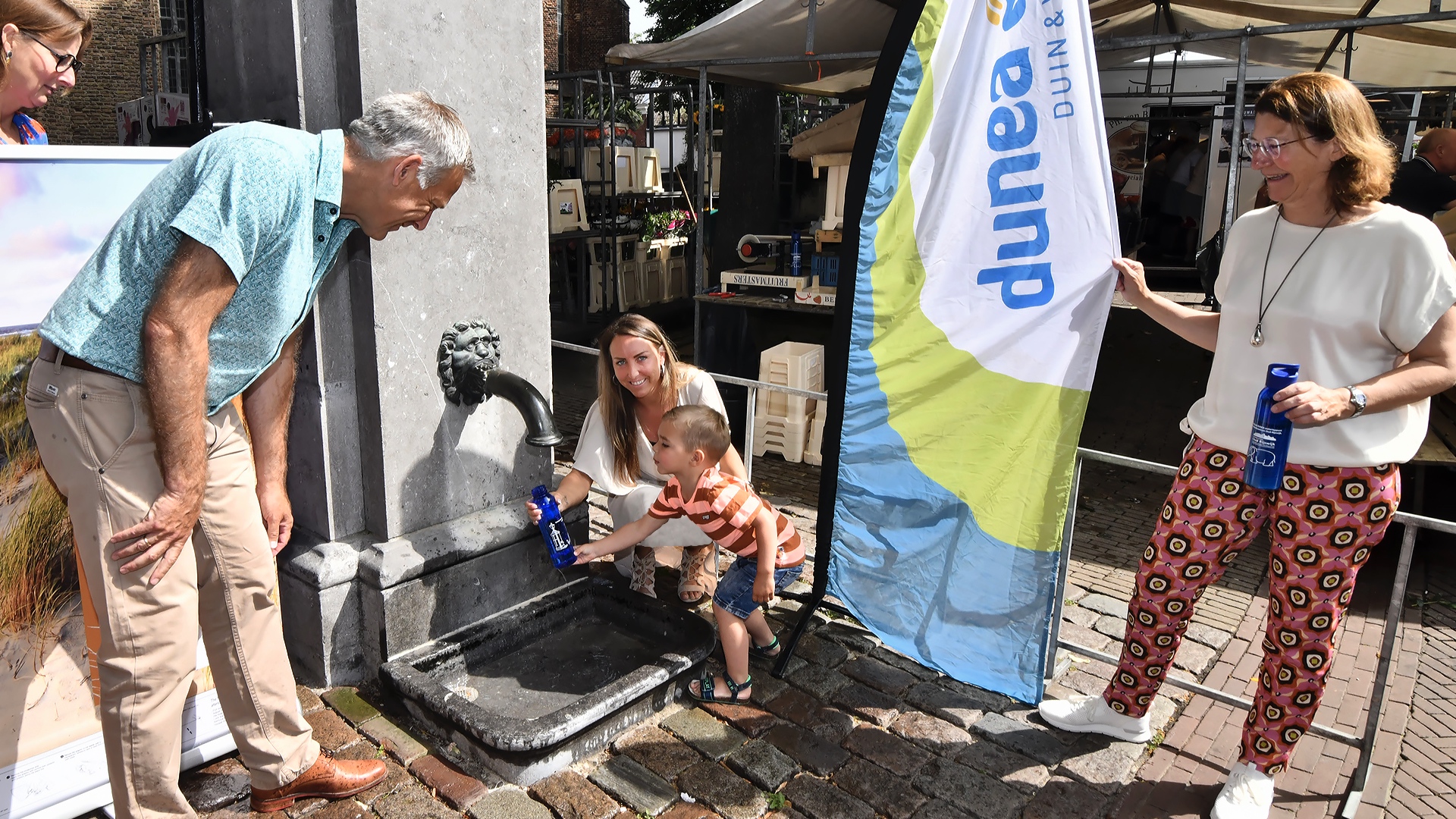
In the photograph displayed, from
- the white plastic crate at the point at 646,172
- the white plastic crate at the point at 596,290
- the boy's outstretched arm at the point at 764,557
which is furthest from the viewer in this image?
the white plastic crate at the point at 646,172

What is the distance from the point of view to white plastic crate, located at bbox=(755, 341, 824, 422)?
679 centimetres

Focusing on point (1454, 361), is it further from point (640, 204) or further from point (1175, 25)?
point (640, 204)

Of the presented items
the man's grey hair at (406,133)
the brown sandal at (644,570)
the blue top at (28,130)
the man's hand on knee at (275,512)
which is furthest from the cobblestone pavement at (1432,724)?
the blue top at (28,130)

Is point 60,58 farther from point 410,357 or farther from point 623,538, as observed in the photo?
point 623,538

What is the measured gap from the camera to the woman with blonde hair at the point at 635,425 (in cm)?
359

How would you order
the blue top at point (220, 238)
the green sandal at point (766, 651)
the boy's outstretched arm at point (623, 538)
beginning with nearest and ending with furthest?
the blue top at point (220, 238), the boy's outstretched arm at point (623, 538), the green sandal at point (766, 651)

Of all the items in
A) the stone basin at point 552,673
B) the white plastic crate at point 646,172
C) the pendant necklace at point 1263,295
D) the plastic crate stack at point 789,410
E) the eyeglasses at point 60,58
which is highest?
the white plastic crate at point 646,172

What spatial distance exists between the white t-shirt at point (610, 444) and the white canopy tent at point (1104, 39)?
3.95 metres

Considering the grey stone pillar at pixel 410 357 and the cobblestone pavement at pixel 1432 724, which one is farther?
the grey stone pillar at pixel 410 357

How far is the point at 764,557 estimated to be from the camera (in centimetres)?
321

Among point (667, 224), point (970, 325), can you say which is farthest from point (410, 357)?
point (667, 224)

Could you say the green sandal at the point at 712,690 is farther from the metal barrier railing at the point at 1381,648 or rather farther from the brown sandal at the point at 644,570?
the metal barrier railing at the point at 1381,648

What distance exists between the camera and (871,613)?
336 cm

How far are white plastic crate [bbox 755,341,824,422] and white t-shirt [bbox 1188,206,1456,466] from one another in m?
4.15
